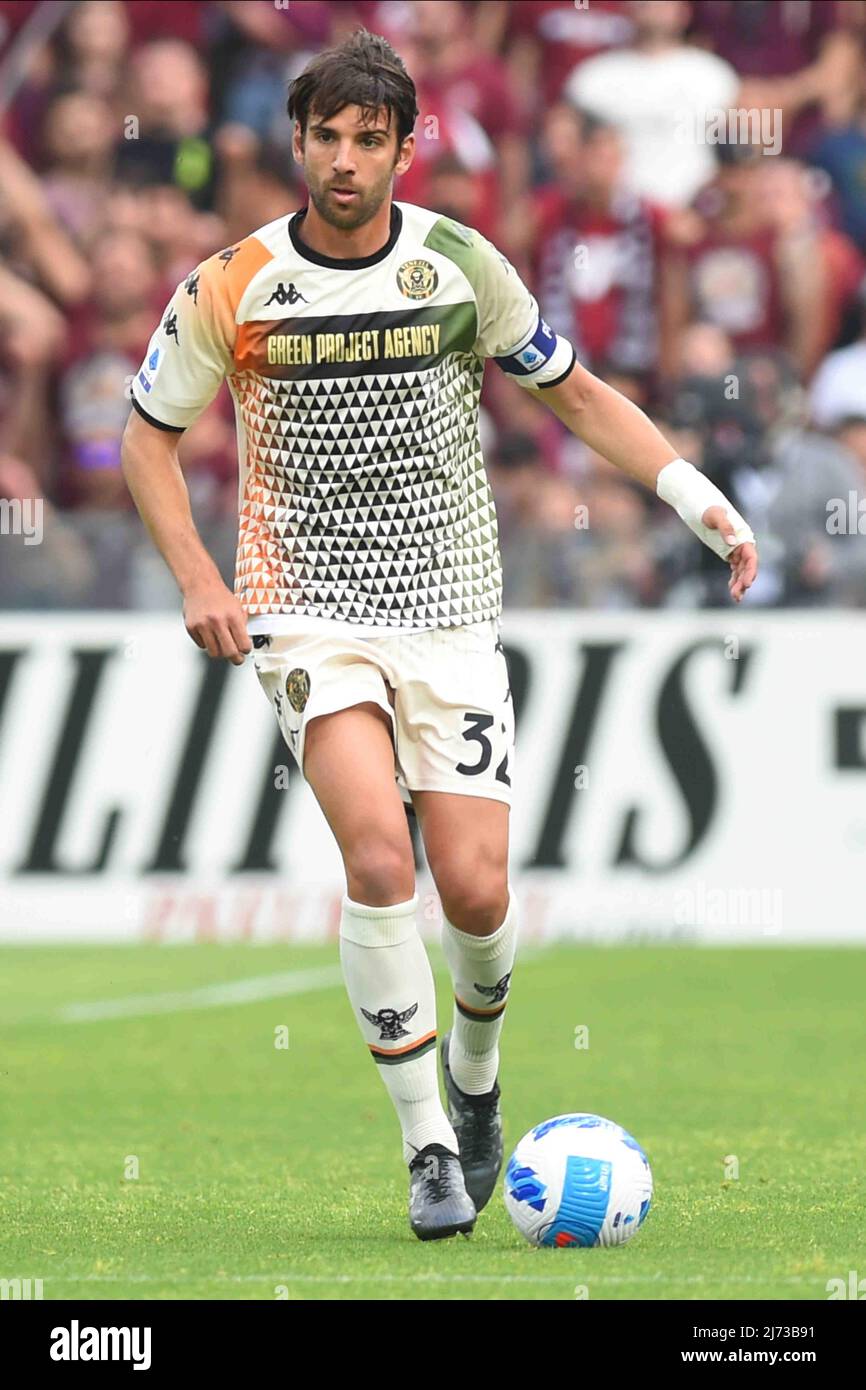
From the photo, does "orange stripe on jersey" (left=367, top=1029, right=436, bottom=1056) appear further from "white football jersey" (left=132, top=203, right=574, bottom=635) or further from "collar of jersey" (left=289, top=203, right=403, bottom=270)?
"collar of jersey" (left=289, top=203, right=403, bottom=270)

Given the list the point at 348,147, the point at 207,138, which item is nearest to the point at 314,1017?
the point at 348,147

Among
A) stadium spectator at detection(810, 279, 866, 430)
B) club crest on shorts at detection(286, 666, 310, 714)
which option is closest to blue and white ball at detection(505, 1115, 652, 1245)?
club crest on shorts at detection(286, 666, 310, 714)

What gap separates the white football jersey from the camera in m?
6.27

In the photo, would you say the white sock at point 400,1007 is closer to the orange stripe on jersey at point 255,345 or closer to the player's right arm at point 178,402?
the player's right arm at point 178,402

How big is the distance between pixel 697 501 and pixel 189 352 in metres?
1.34

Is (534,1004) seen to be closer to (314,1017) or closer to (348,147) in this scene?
(314,1017)

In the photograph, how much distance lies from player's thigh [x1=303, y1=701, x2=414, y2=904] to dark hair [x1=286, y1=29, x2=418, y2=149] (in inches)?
56.9

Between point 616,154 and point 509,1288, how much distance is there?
37.1 feet

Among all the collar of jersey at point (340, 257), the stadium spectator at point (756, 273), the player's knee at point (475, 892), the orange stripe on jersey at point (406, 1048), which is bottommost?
the orange stripe on jersey at point (406, 1048)

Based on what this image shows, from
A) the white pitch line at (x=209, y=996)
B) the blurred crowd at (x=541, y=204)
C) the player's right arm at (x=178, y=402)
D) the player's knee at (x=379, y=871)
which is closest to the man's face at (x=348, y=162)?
the player's right arm at (x=178, y=402)

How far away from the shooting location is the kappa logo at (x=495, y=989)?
6648mm

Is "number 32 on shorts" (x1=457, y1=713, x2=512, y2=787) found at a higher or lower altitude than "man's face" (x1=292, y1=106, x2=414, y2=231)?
lower

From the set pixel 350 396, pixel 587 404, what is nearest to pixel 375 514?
pixel 350 396
